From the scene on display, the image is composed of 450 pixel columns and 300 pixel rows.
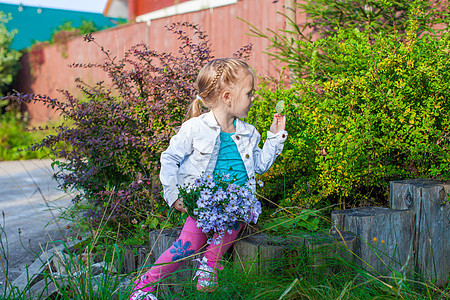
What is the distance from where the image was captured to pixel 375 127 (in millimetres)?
3000

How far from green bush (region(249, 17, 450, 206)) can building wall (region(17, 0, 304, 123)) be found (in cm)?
116

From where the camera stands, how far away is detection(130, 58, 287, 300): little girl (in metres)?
2.30

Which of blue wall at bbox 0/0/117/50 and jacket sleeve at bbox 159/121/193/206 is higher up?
blue wall at bbox 0/0/117/50

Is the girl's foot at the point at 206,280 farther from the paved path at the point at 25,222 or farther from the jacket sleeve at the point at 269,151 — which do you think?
the paved path at the point at 25,222

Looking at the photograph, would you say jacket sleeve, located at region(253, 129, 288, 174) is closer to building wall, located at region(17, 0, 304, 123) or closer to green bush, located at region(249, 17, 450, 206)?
green bush, located at region(249, 17, 450, 206)

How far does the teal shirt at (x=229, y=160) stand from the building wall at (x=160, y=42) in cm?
177

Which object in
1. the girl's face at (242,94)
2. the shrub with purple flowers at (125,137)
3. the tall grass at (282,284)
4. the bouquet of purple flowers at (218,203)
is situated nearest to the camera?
the tall grass at (282,284)

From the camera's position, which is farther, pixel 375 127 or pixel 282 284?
pixel 375 127

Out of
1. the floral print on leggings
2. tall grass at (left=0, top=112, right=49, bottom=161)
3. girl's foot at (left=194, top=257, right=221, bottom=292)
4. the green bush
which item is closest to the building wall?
tall grass at (left=0, top=112, right=49, bottom=161)

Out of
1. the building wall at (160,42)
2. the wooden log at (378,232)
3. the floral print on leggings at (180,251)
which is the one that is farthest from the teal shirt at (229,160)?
the building wall at (160,42)

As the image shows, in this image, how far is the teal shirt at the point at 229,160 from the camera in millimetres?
2439

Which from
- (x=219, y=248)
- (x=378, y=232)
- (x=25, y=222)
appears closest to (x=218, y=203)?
(x=219, y=248)

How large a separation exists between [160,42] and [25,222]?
6808 mm

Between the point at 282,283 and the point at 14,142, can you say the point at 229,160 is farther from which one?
the point at 14,142
